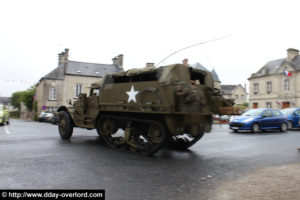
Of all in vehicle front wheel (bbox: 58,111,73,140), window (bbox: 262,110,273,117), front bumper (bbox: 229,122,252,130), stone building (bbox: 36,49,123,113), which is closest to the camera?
vehicle front wheel (bbox: 58,111,73,140)

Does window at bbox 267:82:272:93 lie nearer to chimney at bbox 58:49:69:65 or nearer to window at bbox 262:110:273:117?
window at bbox 262:110:273:117

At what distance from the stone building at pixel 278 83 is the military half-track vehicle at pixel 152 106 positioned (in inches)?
1117

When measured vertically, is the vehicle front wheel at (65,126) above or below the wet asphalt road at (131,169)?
above

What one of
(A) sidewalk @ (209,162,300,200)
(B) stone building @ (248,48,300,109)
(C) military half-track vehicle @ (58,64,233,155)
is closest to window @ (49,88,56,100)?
(C) military half-track vehicle @ (58,64,233,155)

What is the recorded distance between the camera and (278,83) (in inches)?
1348

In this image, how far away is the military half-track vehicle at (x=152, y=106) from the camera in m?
5.91

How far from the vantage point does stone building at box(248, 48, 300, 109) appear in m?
32.1

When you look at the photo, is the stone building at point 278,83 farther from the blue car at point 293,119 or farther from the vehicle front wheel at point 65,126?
the vehicle front wheel at point 65,126

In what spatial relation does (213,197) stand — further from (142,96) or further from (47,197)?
(142,96)

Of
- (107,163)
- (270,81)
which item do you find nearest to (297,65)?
(270,81)

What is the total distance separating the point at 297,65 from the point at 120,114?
108 ft

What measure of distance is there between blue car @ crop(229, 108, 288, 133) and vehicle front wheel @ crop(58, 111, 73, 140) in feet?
30.0

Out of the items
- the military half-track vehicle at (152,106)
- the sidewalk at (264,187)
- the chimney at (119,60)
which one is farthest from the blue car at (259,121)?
the chimney at (119,60)

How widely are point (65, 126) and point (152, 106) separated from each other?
435 cm
